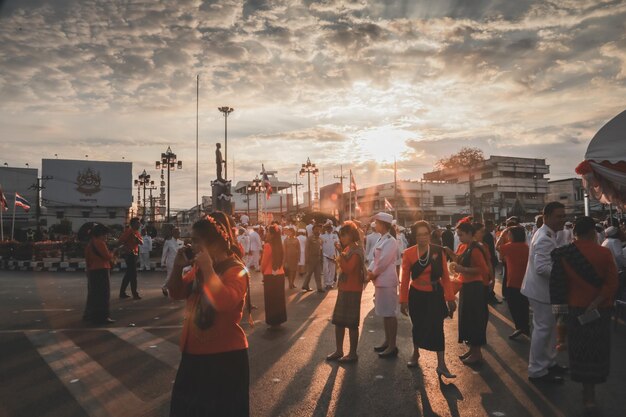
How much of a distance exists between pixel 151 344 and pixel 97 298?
2.50m

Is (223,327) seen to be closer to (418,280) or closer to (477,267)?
(418,280)

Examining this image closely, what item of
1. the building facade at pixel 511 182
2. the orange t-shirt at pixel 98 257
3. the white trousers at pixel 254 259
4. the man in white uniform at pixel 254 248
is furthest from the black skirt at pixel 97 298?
the building facade at pixel 511 182

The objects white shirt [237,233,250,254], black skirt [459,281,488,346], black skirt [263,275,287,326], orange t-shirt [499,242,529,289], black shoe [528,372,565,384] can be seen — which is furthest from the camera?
white shirt [237,233,250,254]

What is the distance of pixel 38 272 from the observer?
2097 cm

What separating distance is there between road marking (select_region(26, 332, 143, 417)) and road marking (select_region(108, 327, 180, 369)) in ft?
2.50

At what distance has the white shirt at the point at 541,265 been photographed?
18.4 feet

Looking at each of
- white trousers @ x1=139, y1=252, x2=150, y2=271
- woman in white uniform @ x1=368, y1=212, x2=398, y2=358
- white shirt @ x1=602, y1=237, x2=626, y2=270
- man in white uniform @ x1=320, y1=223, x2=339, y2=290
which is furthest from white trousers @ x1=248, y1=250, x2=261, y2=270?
white shirt @ x1=602, y1=237, x2=626, y2=270

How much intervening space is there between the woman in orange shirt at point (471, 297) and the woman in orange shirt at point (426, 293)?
0.32m

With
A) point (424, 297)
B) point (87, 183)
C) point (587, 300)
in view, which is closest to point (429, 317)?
point (424, 297)

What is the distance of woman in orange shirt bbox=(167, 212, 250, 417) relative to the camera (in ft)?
9.60

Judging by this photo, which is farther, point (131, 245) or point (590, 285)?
point (131, 245)

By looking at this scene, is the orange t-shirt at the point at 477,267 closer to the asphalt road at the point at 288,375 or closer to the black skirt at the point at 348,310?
the asphalt road at the point at 288,375

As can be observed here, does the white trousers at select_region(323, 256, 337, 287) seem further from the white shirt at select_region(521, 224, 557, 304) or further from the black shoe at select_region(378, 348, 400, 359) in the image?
the white shirt at select_region(521, 224, 557, 304)

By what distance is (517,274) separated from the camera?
25.8 feet
